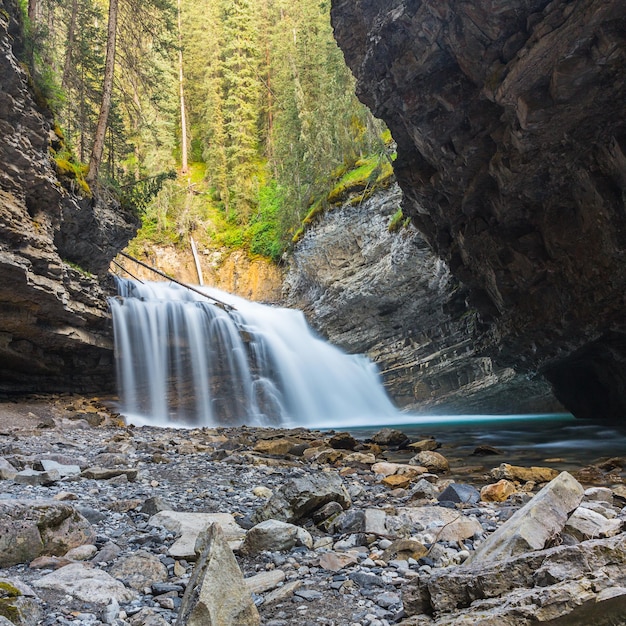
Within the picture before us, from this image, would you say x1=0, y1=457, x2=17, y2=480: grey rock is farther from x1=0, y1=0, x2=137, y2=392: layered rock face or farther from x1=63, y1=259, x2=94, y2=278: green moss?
x1=63, y1=259, x2=94, y2=278: green moss

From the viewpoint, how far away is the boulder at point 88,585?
2410mm

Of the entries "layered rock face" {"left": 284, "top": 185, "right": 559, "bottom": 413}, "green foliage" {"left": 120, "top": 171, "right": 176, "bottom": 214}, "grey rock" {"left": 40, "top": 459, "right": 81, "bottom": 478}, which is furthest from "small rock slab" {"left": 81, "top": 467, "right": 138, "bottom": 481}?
"green foliage" {"left": 120, "top": 171, "right": 176, "bottom": 214}

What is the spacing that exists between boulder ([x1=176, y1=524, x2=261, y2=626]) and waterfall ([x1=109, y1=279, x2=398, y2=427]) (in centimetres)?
1628

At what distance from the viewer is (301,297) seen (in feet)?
90.8

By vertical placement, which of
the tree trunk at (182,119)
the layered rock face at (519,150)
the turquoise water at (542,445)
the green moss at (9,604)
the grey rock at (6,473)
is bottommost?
the turquoise water at (542,445)

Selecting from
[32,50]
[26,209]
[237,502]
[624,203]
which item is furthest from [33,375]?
[624,203]

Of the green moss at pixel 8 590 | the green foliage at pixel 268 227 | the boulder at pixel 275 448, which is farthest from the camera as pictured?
the green foliage at pixel 268 227

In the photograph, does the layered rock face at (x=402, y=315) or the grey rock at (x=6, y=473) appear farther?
the layered rock face at (x=402, y=315)

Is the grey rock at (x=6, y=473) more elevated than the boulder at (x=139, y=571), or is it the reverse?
the grey rock at (x=6, y=473)

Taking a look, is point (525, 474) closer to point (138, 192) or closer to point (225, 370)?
point (225, 370)

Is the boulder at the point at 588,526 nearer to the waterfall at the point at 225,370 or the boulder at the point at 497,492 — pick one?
the boulder at the point at 497,492

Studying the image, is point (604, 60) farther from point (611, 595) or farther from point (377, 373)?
point (377, 373)

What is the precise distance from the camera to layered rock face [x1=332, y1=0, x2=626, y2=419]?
7488mm

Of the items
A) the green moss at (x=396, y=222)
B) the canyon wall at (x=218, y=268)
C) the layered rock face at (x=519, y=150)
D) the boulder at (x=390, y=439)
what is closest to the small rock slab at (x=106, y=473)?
the boulder at (x=390, y=439)
